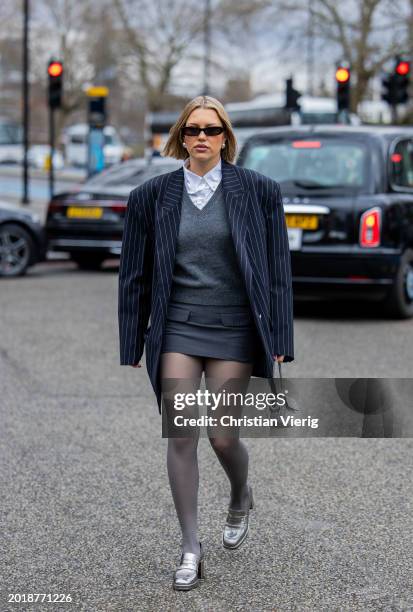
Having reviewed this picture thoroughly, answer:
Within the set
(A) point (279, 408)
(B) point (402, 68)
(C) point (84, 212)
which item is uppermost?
(B) point (402, 68)

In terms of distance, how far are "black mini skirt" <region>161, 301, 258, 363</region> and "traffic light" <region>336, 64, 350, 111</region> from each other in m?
17.7

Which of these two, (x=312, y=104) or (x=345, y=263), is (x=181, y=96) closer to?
(x=312, y=104)

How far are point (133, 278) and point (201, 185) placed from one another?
0.41 meters

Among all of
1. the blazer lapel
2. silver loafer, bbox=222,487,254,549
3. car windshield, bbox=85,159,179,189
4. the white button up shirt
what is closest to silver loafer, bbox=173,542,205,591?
Answer: silver loafer, bbox=222,487,254,549

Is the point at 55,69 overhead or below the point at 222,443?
overhead

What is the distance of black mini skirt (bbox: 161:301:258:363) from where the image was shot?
405cm

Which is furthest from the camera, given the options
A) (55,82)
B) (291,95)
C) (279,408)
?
(55,82)

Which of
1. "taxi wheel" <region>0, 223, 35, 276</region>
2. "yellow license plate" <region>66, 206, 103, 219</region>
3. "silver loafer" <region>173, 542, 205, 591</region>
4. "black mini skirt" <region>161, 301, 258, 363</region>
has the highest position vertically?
"black mini skirt" <region>161, 301, 258, 363</region>

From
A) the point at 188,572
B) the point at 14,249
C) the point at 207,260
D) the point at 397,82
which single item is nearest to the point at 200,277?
the point at 207,260

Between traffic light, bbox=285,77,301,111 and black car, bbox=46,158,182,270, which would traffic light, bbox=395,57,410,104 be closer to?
traffic light, bbox=285,77,301,111

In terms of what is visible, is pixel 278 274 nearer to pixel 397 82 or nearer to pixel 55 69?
pixel 397 82

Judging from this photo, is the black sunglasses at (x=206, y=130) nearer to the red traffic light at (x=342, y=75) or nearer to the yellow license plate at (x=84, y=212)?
the yellow license plate at (x=84, y=212)

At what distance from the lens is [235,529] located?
14.6 feet

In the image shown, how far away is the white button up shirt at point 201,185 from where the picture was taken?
408cm
